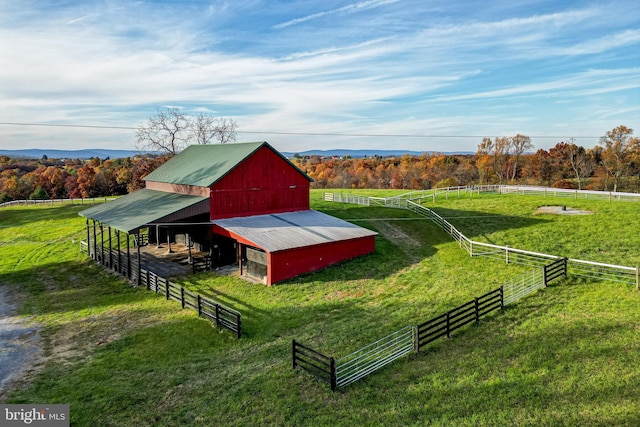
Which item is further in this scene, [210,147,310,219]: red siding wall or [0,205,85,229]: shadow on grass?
[0,205,85,229]: shadow on grass

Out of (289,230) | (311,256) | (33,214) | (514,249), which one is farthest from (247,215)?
(33,214)

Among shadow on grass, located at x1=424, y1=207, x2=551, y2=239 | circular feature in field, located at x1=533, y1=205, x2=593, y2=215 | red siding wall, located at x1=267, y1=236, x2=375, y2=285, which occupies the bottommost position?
red siding wall, located at x1=267, y1=236, x2=375, y2=285

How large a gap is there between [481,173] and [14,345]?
A: 75.7 meters

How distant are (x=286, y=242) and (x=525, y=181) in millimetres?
64436

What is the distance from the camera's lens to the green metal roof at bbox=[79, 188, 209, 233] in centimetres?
2514

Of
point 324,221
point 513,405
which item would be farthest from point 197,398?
point 324,221

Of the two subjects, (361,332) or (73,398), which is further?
(361,332)

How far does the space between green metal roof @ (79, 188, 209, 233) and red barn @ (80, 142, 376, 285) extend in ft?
0.19

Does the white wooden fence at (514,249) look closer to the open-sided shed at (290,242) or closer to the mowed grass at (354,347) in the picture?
the mowed grass at (354,347)

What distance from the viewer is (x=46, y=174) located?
86875mm

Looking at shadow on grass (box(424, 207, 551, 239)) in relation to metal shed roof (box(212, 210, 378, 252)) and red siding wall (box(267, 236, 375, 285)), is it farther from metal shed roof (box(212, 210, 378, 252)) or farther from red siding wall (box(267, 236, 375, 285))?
metal shed roof (box(212, 210, 378, 252))

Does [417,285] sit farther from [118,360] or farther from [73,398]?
[73,398]

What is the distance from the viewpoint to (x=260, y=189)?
29.3 metres

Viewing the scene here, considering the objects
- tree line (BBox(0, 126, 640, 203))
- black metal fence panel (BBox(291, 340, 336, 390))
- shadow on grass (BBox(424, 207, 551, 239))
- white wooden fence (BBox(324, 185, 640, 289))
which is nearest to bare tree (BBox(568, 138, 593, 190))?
tree line (BBox(0, 126, 640, 203))
